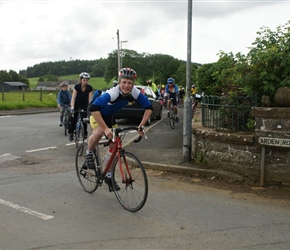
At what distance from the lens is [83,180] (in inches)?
247

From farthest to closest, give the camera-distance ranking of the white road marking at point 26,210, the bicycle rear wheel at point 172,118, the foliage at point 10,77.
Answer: the foliage at point 10,77 → the bicycle rear wheel at point 172,118 → the white road marking at point 26,210

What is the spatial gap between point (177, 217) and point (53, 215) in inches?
64.3

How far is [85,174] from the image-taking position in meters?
6.12

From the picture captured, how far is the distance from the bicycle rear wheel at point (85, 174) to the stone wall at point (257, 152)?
2.32 meters

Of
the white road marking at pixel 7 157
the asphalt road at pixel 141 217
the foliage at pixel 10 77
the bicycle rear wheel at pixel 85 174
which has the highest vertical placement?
the foliage at pixel 10 77

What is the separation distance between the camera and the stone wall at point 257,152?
19.9 ft

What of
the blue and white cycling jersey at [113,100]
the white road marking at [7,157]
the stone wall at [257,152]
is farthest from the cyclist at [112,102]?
the white road marking at [7,157]

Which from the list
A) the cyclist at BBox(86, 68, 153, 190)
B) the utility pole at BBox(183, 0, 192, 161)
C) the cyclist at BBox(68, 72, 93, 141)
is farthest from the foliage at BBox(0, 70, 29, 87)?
the cyclist at BBox(86, 68, 153, 190)

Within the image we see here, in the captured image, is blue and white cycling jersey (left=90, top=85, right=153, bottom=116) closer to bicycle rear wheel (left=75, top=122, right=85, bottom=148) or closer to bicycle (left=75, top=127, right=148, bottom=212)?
bicycle (left=75, top=127, right=148, bottom=212)

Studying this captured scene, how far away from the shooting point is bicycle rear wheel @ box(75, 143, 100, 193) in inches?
230

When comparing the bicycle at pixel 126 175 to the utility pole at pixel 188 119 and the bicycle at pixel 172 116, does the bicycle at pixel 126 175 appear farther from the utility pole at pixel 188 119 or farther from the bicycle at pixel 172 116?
the bicycle at pixel 172 116

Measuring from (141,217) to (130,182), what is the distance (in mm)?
547

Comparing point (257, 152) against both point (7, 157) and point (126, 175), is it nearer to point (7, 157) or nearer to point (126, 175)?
point (126, 175)

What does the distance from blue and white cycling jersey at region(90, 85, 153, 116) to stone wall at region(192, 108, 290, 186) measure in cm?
201
